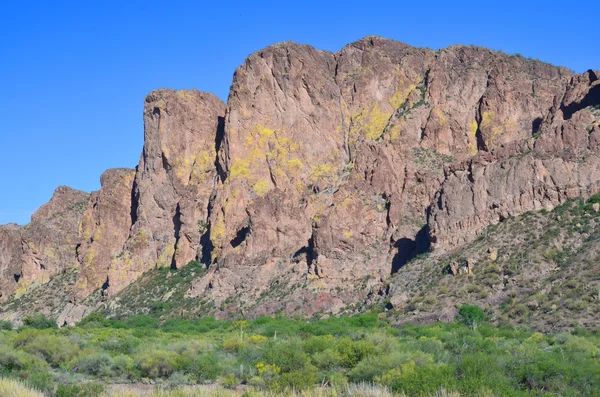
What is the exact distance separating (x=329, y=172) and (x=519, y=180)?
120 ft

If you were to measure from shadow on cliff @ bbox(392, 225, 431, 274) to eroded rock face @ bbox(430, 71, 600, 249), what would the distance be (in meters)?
3.87

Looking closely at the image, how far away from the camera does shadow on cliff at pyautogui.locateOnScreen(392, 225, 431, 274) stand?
8906 centimetres

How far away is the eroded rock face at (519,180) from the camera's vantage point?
81.0 metres

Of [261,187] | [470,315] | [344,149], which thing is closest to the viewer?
[470,315]

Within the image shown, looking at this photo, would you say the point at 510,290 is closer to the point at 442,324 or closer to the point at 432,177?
the point at 442,324

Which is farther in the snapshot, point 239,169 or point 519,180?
point 239,169

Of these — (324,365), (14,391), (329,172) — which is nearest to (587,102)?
(329,172)

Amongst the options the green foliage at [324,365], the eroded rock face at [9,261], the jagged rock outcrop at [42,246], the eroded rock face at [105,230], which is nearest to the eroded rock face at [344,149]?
the eroded rock face at [105,230]

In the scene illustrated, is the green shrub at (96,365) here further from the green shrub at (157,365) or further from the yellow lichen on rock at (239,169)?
the yellow lichen on rock at (239,169)

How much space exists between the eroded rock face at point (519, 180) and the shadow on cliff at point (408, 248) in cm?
387

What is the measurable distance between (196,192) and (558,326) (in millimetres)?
68877

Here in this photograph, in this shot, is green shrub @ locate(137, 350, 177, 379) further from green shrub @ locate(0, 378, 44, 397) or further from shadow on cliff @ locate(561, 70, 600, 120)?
shadow on cliff @ locate(561, 70, 600, 120)

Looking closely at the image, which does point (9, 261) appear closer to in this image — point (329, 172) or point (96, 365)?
point (329, 172)

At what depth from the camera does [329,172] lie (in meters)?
Answer: 114
